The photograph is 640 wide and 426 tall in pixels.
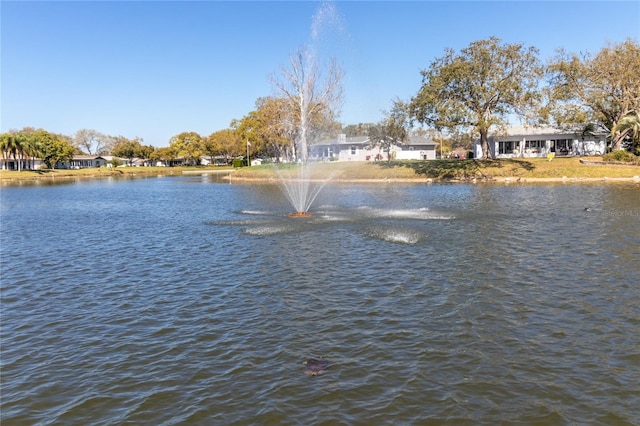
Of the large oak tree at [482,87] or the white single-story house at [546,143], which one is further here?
the white single-story house at [546,143]

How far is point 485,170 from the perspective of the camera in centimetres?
6569

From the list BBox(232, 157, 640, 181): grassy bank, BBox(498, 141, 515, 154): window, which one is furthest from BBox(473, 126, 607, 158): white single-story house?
BBox(232, 157, 640, 181): grassy bank

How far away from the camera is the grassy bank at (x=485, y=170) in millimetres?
58562

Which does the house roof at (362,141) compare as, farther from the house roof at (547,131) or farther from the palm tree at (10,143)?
the palm tree at (10,143)

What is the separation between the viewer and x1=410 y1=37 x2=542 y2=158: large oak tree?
61594 millimetres

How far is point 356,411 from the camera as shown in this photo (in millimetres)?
7715

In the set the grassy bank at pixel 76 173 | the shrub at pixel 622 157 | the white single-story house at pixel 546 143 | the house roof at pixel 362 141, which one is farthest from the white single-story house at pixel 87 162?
the shrub at pixel 622 157

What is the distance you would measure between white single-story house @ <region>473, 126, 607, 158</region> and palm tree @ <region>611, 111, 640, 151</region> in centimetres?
1084

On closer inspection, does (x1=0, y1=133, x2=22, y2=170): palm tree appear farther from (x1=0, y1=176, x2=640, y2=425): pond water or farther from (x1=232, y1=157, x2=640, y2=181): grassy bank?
(x1=0, y1=176, x2=640, y2=425): pond water

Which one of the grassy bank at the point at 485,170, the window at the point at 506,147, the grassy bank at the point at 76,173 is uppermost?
the window at the point at 506,147

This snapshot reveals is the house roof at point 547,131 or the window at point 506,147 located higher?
the house roof at point 547,131

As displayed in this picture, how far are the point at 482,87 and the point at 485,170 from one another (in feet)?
39.5

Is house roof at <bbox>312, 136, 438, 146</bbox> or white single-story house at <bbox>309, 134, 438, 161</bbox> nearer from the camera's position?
white single-story house at <bbox>309, 134, 438, 161</bbox>

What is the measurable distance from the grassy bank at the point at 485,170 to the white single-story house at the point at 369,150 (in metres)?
26.5
